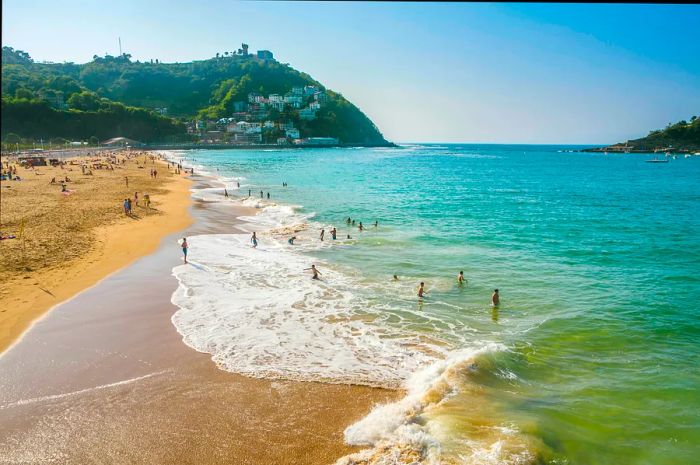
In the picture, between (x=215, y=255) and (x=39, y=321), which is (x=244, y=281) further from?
(x=39, y=321)

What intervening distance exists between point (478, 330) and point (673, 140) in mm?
193324

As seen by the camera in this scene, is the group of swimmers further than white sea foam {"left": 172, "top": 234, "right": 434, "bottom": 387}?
Yes

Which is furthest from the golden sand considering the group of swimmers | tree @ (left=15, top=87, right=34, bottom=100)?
tree @ (left=15, top=87, right=34, bottom=100)

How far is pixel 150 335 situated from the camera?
13422 mm

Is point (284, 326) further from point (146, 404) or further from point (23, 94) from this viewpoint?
point (23, 94)

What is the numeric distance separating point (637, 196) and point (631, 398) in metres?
51.4

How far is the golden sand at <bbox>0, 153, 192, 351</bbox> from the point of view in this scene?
15.6 metres

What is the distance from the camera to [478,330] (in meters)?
15.0

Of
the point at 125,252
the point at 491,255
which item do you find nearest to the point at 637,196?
the point at 491,255

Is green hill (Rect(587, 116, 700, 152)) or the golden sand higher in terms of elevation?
green hill (Rect(587, 116, 700, 152))

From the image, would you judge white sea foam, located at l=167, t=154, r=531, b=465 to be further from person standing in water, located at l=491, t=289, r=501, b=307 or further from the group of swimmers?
person standing in water, located at l=491, t=289, r=501, b=307

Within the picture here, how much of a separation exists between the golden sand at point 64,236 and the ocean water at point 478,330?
3753 mm

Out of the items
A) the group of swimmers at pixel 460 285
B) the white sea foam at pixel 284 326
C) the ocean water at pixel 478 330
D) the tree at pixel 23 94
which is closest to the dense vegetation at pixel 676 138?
the ocean water at pixel 478 330

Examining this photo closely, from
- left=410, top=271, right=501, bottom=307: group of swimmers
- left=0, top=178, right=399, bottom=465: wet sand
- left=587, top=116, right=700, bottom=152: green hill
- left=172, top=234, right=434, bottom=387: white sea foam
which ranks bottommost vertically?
left=0, top=178, right=399, bottom=465: wet sand
